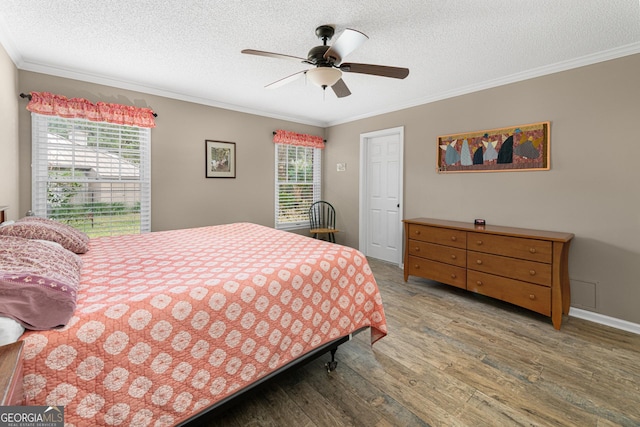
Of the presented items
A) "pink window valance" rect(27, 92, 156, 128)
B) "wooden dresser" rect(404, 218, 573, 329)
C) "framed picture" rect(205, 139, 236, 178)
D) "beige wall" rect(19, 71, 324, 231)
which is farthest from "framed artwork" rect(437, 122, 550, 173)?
"pink window valance" rect(27, 92, 156, 128)

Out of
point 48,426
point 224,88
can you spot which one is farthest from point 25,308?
point 224,88

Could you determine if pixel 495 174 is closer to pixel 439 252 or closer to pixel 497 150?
pixel 497 150

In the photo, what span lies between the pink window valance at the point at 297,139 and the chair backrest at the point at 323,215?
1064mm

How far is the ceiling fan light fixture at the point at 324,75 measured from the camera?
2.08m

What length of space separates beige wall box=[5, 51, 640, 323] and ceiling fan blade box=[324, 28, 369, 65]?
7.19 feet

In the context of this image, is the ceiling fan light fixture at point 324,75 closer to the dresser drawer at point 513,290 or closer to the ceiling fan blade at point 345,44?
the ceiling fan blade at point 345,44

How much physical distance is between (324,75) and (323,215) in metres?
3.49

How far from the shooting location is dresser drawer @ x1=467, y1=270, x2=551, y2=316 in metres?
2.55

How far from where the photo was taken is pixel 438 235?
332 cm

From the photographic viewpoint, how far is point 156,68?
2.93 meters

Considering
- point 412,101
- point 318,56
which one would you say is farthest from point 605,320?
point 318,56

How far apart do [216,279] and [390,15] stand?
83.0 inches

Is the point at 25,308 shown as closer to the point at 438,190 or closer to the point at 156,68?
the point at 156,68

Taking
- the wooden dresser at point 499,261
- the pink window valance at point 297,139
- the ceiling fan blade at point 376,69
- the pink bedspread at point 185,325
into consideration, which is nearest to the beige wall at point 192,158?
the pink window valance at point 297,139
